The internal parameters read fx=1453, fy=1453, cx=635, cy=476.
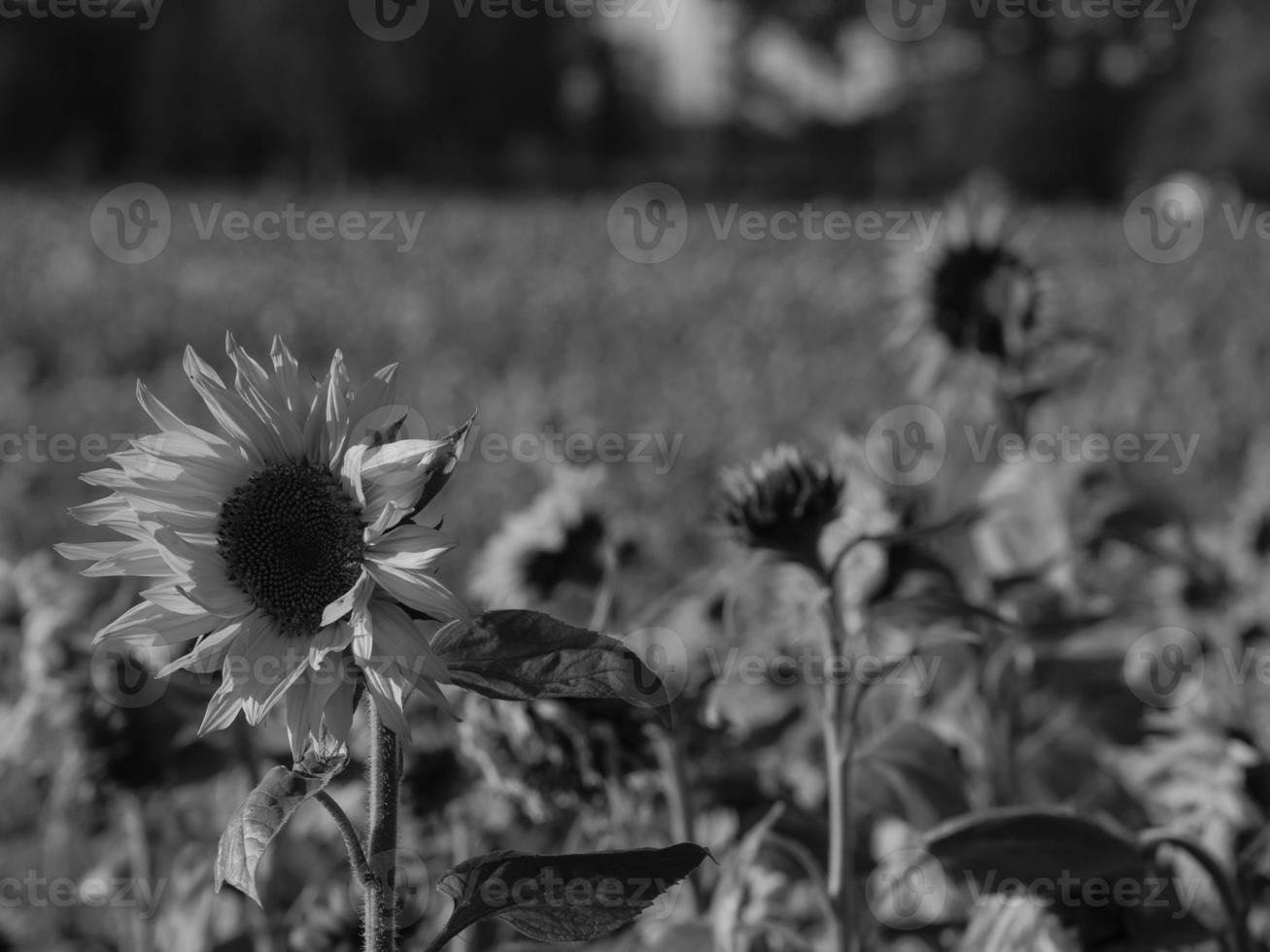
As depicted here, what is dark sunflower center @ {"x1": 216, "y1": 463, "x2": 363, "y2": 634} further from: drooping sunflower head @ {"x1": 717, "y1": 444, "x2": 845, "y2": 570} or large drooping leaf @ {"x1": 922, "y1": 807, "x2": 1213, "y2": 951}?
large drooping leaf @ {"x1": 922, "y1": 807, "x2": 1213, "y2": 951}

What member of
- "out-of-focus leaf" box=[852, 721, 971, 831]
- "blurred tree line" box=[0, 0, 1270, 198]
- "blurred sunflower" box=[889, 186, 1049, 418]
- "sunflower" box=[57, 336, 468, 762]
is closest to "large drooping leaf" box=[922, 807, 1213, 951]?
"out-of-focus leaf" box=[852, 721, 971, 831]

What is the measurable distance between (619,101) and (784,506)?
3814cm

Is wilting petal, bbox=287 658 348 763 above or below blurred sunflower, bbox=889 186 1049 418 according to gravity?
below

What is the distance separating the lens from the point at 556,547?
5.38ft

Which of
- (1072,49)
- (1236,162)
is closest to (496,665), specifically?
(1236,162)

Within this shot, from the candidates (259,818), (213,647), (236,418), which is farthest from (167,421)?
(259,818)

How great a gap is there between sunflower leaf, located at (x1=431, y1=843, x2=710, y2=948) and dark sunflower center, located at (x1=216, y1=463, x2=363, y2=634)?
0.18m

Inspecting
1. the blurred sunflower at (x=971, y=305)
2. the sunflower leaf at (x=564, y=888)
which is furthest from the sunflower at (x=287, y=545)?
the blurred sunflower at (x=971, y=305)

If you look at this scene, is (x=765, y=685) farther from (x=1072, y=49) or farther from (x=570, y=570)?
(x=1072, y=49)

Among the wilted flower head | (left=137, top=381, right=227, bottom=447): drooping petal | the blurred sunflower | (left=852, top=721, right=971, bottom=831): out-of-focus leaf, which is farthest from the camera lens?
the blurred sunflower

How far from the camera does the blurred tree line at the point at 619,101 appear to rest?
84.3ft

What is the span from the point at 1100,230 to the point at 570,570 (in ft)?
24.6

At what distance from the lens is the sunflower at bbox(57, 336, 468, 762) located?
82cm

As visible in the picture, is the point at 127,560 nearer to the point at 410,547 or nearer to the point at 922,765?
the point at 410,547
